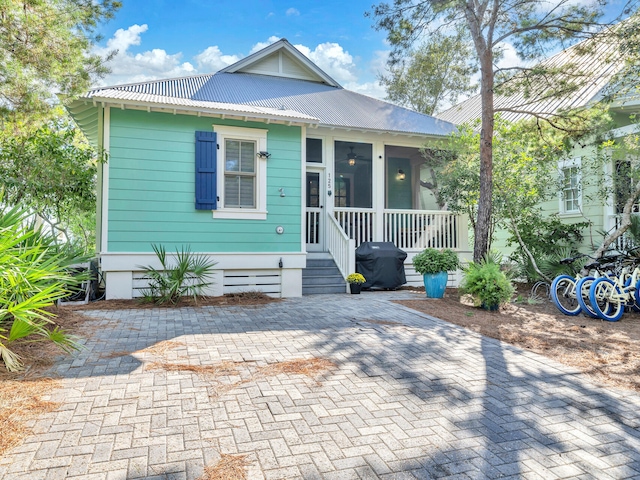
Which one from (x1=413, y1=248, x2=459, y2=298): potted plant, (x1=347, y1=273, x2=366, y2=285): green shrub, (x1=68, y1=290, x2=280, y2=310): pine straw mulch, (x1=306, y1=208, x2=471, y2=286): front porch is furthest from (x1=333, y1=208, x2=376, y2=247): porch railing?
(x1=68, y1=290, x2=280, y2=310): pine straw mulch

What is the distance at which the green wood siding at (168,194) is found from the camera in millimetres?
7145

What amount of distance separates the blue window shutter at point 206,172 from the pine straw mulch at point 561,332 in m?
3.98

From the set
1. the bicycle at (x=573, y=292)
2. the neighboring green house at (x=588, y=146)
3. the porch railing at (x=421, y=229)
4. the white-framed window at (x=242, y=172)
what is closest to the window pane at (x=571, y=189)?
the neighboring green house at (x=588, y=146)

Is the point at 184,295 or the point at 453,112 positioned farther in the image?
→ the point at 453,112

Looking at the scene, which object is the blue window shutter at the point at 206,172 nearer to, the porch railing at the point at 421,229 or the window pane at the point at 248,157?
the window pane at the point at 248,157

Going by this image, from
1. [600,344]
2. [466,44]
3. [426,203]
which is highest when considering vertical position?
[466,44]

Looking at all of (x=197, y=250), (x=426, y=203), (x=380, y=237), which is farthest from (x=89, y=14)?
(x=426, y=203)

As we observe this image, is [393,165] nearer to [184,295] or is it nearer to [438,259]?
[438,259]

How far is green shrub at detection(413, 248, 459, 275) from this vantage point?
25.2 ft

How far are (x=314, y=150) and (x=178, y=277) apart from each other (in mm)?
4553

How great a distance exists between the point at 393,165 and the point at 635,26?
5751mm

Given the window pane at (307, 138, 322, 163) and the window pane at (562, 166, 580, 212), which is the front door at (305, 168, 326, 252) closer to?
the window pane at (307, 138, 322, 163)

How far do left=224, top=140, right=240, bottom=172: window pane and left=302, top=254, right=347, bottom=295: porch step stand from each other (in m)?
2.57

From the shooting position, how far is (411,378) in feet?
11.2
